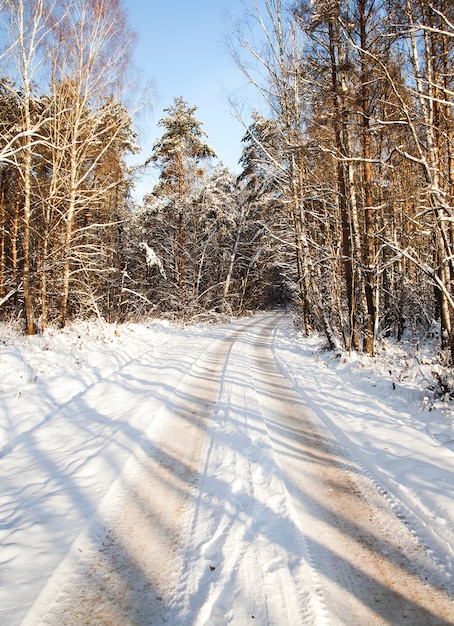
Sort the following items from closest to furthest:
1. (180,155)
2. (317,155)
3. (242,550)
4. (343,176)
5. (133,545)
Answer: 1. (242,550)
2. (133,545)
3. (343,176)
4. (317,155)
5. (180,155)

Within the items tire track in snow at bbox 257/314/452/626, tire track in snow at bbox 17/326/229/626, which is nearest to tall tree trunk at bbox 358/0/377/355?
tire track in snow at bbox 257/314/452/626

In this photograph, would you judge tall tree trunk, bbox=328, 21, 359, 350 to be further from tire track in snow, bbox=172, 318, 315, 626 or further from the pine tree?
the pine tree

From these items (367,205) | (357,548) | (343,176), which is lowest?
(357,548)

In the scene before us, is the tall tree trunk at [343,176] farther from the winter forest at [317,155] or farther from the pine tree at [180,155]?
the pine tree at [180,155]

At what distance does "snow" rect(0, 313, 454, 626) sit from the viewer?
217 centimetres

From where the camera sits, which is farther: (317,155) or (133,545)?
(317,155)

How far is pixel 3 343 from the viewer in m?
8.43

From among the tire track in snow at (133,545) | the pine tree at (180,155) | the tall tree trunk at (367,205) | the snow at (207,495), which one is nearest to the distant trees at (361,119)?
the tall tree trunk at (367,205)

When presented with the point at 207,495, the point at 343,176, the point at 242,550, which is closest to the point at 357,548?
the point at 242,550

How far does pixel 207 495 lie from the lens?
327cm

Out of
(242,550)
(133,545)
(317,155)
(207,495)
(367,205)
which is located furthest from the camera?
(317,155)

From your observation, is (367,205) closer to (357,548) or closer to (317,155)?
(317,155)

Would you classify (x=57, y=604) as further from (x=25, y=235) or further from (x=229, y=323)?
(x=229, y=323)

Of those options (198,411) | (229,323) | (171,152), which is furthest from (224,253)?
(198,411)
